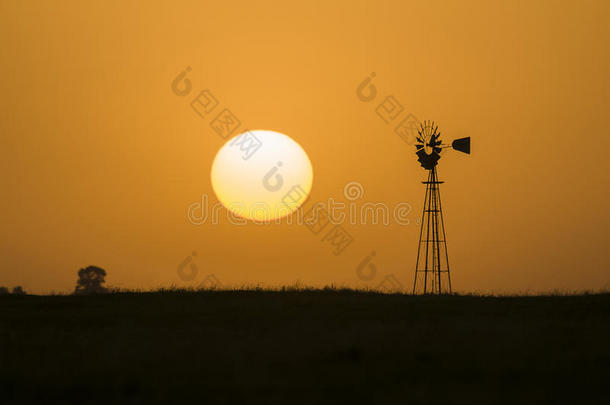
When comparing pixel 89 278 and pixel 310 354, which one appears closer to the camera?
pixel 310 354

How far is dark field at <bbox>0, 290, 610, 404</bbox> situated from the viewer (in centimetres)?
1321

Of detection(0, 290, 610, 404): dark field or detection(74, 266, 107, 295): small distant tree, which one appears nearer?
detection(0, 290, 610, 404): dark field

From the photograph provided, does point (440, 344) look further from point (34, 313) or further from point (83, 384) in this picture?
point (34, 313)

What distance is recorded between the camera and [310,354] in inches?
636

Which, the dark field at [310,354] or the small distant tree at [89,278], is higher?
the small distant tree at [89,278]

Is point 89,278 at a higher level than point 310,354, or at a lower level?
higher

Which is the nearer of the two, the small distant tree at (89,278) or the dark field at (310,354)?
the dark field at (310,354)

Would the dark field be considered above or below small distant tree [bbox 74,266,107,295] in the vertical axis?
below

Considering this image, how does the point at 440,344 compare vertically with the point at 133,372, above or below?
above

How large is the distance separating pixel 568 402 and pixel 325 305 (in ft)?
47.6

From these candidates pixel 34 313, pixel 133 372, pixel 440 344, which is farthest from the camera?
pixel 34 313

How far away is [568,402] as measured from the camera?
12.5 meters

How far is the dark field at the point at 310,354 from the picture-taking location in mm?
13211

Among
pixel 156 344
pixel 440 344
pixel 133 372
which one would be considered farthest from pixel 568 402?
pixel 156 344
